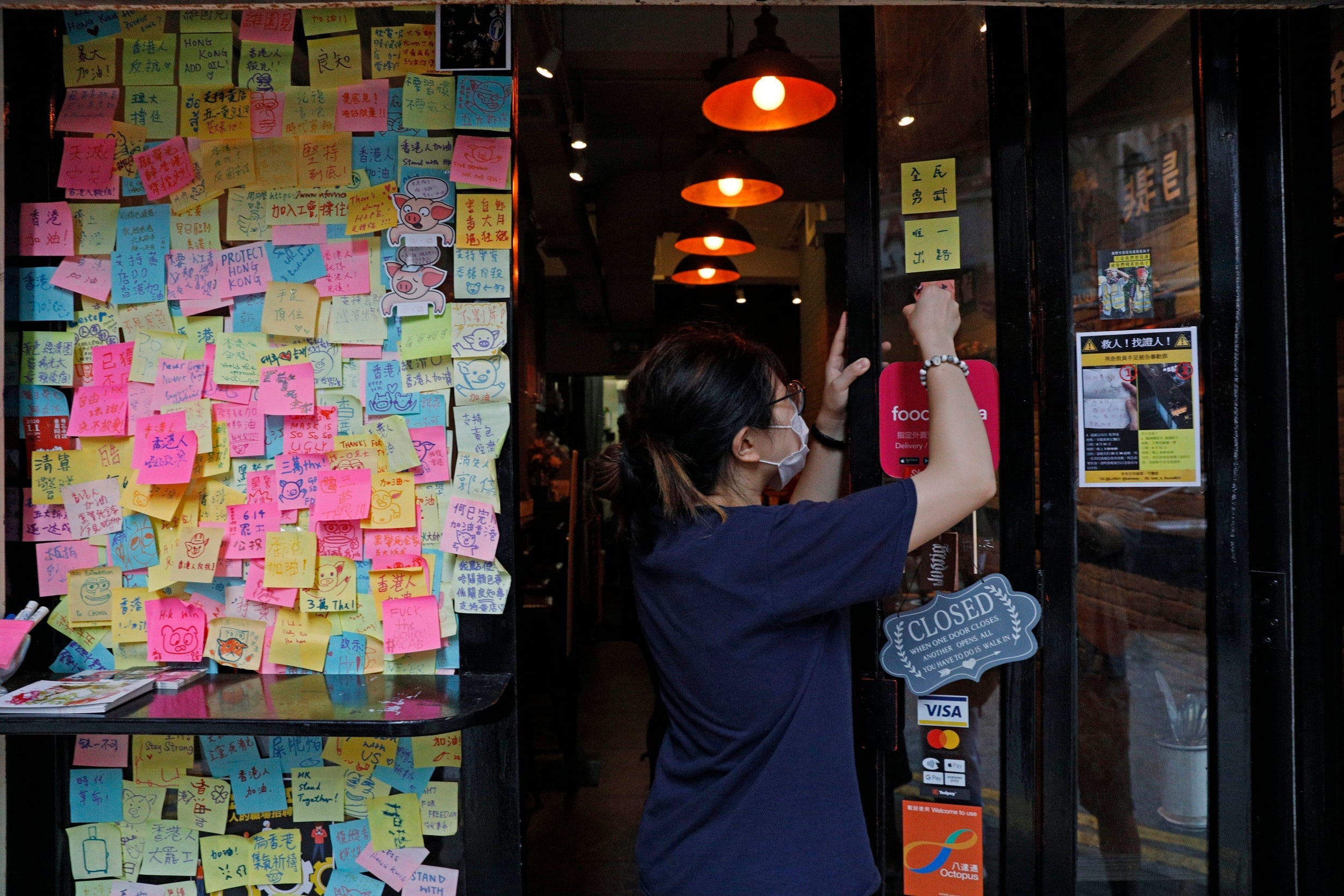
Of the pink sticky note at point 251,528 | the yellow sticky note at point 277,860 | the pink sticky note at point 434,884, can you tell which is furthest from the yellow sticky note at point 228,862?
the pink sticky note at point 251,528

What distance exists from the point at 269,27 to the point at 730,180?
2485 mm

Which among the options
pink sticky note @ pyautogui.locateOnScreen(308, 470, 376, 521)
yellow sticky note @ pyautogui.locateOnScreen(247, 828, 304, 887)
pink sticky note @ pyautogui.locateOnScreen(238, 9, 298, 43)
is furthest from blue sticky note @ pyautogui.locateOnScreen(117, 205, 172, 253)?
yellow sticky note @ pyautogui.locateOnScreen(247, 828, 304, 887)

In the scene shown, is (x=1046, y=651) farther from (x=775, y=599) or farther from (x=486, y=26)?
(x=486, y=26)

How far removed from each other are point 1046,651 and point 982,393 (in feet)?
1.96

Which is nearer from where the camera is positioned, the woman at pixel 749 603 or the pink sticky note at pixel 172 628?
the woman at pixel 749 603

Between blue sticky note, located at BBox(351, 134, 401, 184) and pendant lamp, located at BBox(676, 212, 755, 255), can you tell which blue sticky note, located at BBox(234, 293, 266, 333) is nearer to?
blue sticky note, located at BBox(351, 134, 401, 184)

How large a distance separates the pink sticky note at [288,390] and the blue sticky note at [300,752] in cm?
79

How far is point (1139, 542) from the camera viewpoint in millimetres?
1860

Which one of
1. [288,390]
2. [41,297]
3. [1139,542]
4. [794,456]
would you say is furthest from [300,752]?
[1139,542]

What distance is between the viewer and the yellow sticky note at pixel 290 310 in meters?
1.96

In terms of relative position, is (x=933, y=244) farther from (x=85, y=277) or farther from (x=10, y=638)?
(x=10, y=638)

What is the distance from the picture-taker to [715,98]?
315 cm

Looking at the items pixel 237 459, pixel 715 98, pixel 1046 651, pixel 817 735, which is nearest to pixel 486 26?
pixel 237 459

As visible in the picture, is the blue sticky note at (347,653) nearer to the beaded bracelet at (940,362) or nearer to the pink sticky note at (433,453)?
the pink sticky note at (433,453)
